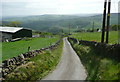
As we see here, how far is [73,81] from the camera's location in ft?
63.3

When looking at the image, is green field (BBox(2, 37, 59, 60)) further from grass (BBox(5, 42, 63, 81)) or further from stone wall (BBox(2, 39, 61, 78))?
grass (BBox(5, 42, 63, 81))

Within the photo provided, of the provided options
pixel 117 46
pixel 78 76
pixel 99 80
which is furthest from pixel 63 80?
pixel 117 46

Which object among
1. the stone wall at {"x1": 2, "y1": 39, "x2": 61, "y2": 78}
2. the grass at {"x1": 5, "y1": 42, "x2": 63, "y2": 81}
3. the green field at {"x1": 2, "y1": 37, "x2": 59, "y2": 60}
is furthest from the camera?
the green field at {"x1": 2, "y1": 37, "x2": 59, "y2": 60}

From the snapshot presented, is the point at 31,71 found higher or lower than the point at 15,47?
higher

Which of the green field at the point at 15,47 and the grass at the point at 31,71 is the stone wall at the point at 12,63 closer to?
the grass at the point at 31,71

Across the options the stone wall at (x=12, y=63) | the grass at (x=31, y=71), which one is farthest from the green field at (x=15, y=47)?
the grass at (x=31, y=71)

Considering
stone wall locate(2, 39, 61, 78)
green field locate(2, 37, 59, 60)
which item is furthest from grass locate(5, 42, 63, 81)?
green field locate(2, 37, 59, 60)

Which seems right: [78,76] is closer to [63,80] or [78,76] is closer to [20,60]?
[63,80]

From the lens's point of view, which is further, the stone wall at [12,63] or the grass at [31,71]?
the stone wall at [12,63]

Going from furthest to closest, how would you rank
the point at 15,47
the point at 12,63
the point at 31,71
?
the point at 15,47 < the point at 12,63 < the point at 31,71

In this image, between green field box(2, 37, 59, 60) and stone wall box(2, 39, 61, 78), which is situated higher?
stone wall box(2, 39, 61, 78)

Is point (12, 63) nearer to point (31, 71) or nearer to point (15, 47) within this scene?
point (31, 71)

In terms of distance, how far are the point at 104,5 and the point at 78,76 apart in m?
15.7

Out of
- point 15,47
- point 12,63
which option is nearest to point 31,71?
point 12,63
